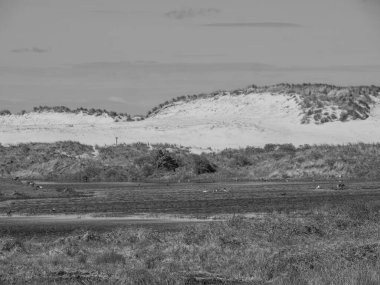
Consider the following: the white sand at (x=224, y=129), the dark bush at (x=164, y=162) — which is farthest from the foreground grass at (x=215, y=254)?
the white sand at (x=224, y=129)

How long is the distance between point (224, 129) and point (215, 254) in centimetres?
6618

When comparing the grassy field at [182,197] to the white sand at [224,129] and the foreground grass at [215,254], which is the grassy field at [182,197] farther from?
the white sand at [224,129]

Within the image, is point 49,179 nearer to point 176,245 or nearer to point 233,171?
point 233,171

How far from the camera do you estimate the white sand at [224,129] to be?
86250 mm

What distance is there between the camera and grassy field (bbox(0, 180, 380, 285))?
2042cm

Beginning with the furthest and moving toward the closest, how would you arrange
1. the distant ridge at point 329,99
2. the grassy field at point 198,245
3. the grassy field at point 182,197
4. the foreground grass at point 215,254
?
1. the distant ridge at point 329,99
2. the grassy field at point 182,197
3. the grassy field at point 198,245
4. the foreground grass at point 215,254

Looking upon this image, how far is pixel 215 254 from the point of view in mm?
24094

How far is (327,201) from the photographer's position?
4203 cm

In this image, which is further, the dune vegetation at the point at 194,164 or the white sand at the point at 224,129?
the white sand at the point at 224,129

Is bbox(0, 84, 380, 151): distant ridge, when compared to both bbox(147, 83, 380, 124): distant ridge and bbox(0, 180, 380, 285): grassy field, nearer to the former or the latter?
bbox(147, 83, 380, 124): distant ridge

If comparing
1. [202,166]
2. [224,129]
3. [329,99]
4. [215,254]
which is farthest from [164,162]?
[215,254]

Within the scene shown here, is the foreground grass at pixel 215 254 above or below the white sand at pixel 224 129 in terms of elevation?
below

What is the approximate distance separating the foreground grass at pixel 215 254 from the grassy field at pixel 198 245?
0.08ft

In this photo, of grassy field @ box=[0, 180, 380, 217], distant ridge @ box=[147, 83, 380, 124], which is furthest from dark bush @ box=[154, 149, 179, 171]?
distant ridge @ box=[147, 83, 380, 124]
